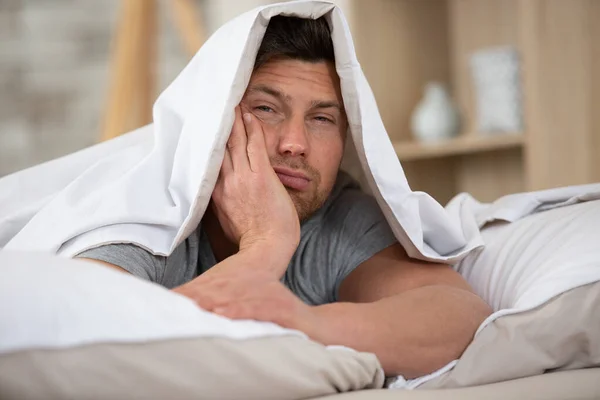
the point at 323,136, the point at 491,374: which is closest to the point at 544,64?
the point at 323,136

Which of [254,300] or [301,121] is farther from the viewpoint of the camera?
[301,121]

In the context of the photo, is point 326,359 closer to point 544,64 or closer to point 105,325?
point 105,325

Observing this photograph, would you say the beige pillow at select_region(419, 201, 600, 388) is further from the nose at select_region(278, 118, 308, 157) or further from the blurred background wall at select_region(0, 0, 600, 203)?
the blurred background wall at select_region(0, 0, 600, 203)

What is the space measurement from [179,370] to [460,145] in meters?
2.21

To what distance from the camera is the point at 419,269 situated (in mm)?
1404

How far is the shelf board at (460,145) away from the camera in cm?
283

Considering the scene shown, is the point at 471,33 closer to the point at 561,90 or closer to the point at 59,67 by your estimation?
the point at 561,90

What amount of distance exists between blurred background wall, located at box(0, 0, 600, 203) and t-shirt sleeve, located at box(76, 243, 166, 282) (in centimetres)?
167

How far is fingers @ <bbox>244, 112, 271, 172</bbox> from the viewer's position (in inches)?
55.2

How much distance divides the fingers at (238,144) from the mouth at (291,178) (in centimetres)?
8

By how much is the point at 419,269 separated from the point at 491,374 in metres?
0.34

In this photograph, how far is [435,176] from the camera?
3291 mm

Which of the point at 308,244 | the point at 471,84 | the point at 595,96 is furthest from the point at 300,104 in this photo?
the point at 471,84

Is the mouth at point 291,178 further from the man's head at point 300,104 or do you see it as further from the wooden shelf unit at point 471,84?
the wooden shelf unit at point 471,84
